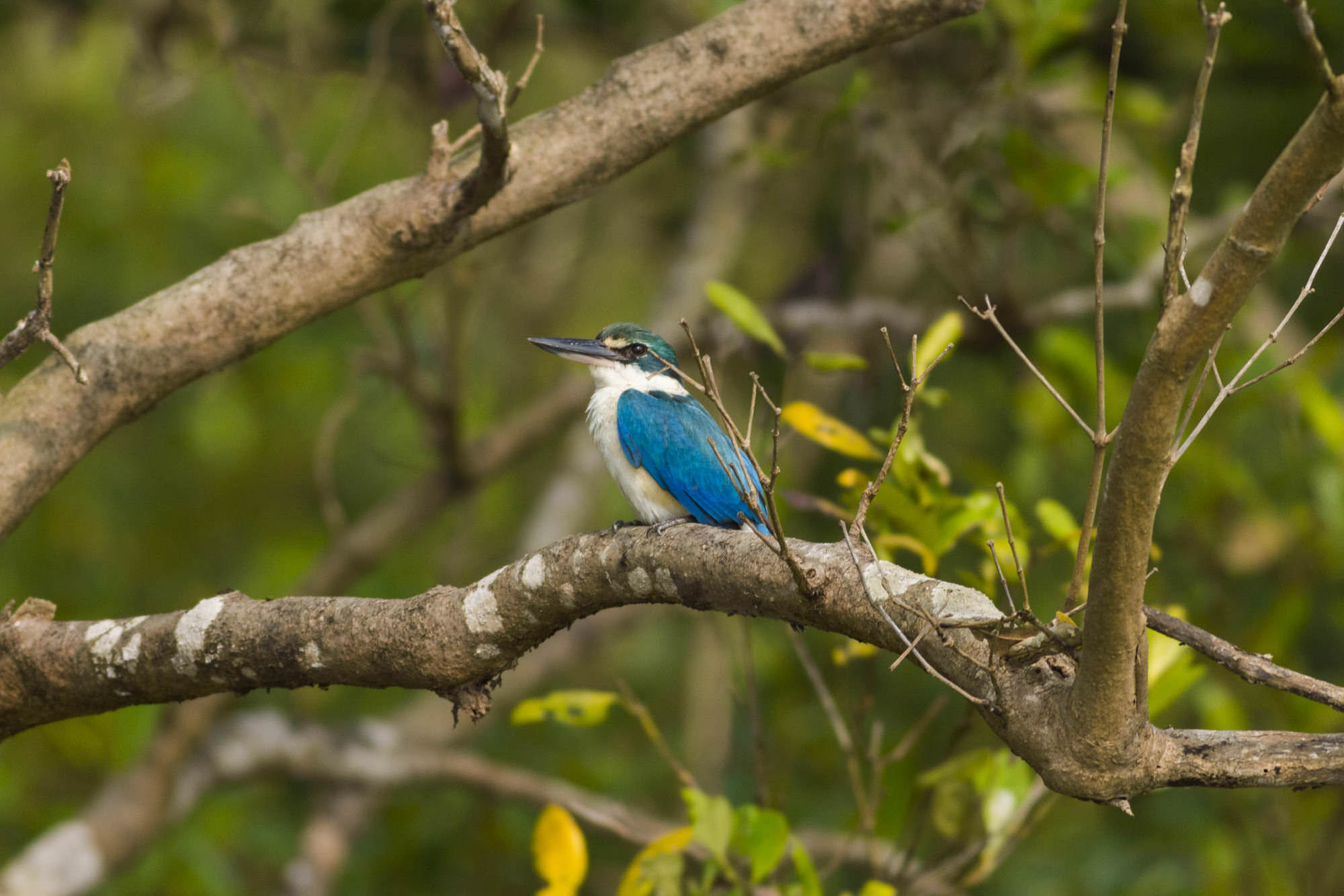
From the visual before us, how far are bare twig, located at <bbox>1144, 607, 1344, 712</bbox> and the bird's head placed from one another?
269 cm

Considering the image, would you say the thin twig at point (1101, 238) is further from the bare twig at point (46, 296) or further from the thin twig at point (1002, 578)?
the bare twig at point (46, 296)

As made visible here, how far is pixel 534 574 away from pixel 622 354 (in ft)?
6.40

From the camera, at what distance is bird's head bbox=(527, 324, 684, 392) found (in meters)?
4.40

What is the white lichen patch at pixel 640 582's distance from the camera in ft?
8.13

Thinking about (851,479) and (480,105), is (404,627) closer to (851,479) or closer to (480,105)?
(480,105)

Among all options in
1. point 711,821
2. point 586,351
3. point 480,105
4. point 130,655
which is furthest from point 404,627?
point 586,351

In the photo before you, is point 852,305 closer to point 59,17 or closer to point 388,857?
point 388,857

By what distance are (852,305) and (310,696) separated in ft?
13.7

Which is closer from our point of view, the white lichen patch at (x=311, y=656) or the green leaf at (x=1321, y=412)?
the white lichen patch at (x=311, y=656)

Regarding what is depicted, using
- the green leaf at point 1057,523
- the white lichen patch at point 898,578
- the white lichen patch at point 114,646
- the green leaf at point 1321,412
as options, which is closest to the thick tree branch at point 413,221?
the white lichen patch at point 114,646

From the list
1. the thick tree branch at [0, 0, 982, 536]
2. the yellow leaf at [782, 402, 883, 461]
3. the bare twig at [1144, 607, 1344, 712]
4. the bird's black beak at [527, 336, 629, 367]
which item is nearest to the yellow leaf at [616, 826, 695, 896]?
the yellow leaf at [782, 402, 883, 461]

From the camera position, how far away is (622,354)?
4.43m

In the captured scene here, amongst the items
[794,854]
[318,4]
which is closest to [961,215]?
[794,854]

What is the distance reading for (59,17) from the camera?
6484 millimetres
